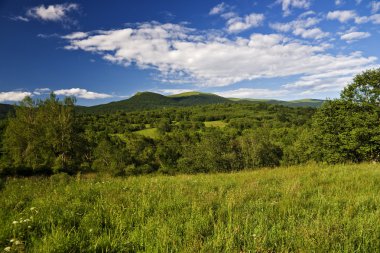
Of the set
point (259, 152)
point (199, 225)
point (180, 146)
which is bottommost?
point (180, 146)

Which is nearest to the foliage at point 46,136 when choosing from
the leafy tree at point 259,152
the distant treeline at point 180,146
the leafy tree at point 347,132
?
the distant treeline at point 180,146

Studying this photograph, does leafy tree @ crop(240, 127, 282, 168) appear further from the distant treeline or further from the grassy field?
the grassy field

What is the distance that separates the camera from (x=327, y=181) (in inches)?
316

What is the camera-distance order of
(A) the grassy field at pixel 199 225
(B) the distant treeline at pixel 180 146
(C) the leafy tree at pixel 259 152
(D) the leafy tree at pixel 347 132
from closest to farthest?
(A) the grassy field at pixel 199 225 → (D) the leafy tree at pixel 347 132 → (B) the distant treeline at pixel 180 146 → (C) the leafy tree at pixel 259 152

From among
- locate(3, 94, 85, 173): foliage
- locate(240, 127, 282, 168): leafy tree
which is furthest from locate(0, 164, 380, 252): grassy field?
locate(240, 127, 282, 168): leafy tree

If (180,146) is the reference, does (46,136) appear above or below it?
above

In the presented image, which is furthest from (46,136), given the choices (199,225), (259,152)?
(259,152)

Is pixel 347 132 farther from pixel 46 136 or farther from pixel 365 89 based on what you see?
pixel 46 136

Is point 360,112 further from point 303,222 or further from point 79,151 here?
point 79,151

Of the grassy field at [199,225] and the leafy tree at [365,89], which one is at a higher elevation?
the leafy tree at [365,89]

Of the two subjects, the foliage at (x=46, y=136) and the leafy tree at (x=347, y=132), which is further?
the foliage at (x=46, y=136)

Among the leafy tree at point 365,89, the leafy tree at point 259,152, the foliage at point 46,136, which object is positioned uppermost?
the leafy tree at point 365,89

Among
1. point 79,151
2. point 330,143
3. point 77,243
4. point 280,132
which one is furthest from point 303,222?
point 280,132

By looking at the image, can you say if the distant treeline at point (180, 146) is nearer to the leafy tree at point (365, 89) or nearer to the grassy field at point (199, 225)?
the leafy tree at point (365, 89)
